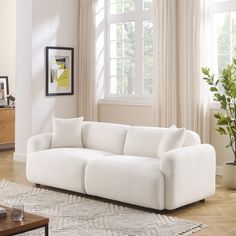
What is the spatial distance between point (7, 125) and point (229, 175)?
4.40 m

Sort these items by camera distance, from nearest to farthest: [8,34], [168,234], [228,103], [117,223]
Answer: [168,234], [117,223], [228,103], [8,34]

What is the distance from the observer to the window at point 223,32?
6766mm

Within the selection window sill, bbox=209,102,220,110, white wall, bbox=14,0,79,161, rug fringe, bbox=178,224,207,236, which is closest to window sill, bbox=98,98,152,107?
white wall, bbox=14,0,79,161

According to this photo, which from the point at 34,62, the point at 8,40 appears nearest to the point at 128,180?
A: the point at 34,62

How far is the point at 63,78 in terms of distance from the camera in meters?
8.19

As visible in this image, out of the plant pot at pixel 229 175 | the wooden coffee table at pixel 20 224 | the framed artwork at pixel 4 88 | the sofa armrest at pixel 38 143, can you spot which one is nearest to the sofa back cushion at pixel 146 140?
the plant pot at pixel 229 175

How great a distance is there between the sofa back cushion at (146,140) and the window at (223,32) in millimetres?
1737

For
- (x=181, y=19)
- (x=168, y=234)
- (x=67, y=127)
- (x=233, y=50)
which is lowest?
(x=168, y=234)

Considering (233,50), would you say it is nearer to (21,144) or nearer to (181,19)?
(181,19)

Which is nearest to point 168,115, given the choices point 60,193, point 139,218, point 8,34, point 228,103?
point 228,103

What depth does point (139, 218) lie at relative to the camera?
4.71m

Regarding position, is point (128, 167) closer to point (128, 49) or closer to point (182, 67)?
point (182, 67)

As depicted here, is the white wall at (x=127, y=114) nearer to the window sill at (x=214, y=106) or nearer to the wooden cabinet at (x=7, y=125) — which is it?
the window sill at (x=214, y=106)

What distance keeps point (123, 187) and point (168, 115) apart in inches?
90.1
